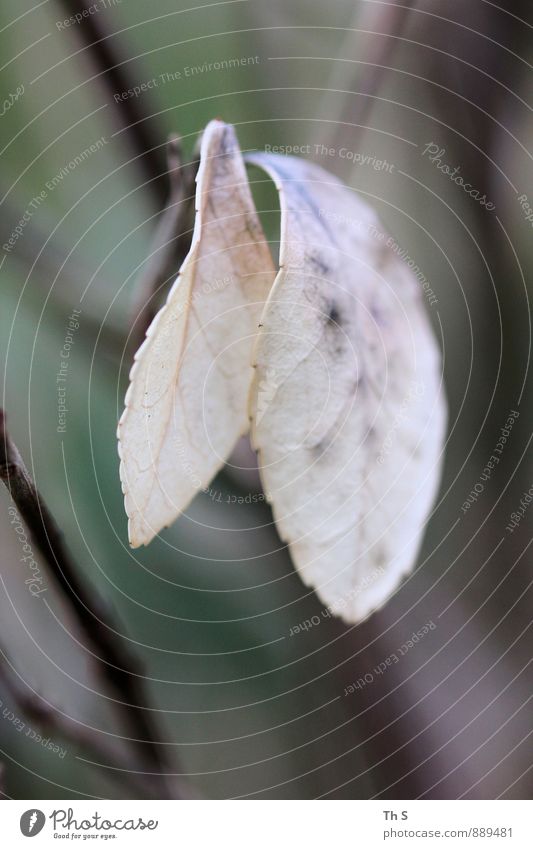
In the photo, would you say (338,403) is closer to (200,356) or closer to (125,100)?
(200,356)

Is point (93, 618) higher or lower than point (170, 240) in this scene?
lower

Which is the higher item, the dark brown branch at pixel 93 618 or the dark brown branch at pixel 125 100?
the dark brown branch at pixel 125 100

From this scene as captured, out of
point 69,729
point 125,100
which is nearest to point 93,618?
point 69,729

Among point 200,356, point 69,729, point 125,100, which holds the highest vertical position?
point 125,100

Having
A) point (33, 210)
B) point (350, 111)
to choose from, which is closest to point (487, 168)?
point (350, 111)

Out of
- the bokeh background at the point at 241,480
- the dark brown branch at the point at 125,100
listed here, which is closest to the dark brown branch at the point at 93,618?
the bokeh background at the point at 241,480

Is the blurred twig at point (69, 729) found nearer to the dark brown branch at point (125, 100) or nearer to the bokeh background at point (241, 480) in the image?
the bokeh background at point (241, 480)

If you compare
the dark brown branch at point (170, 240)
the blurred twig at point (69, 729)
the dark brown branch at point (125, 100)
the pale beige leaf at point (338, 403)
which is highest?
the dark brown branch at point (125, 100)
